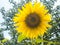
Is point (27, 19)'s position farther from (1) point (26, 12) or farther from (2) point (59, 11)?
(2) point (59, 11)

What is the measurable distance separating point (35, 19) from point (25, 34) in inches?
1.4

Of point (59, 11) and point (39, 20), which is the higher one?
point (59, 11)

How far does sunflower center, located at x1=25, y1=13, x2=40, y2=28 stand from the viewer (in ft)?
1.54

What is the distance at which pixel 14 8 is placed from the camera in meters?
1.50

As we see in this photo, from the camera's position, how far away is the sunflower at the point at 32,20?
0.46 metres

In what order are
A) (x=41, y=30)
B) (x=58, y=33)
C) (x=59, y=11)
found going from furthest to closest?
(x=59, y=11)
(x=58, y=33)
(x=41, y=30)

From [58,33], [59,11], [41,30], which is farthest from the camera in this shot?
[59,11]

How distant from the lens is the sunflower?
46cm

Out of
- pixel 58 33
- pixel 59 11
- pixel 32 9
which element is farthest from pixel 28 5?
pixel 59 11

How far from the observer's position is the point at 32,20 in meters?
0.47

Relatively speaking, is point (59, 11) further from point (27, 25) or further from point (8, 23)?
point (27, 25)

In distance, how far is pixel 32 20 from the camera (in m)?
0.47

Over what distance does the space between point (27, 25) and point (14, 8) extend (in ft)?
3.39

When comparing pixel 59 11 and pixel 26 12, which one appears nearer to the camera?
pixel 26 12
